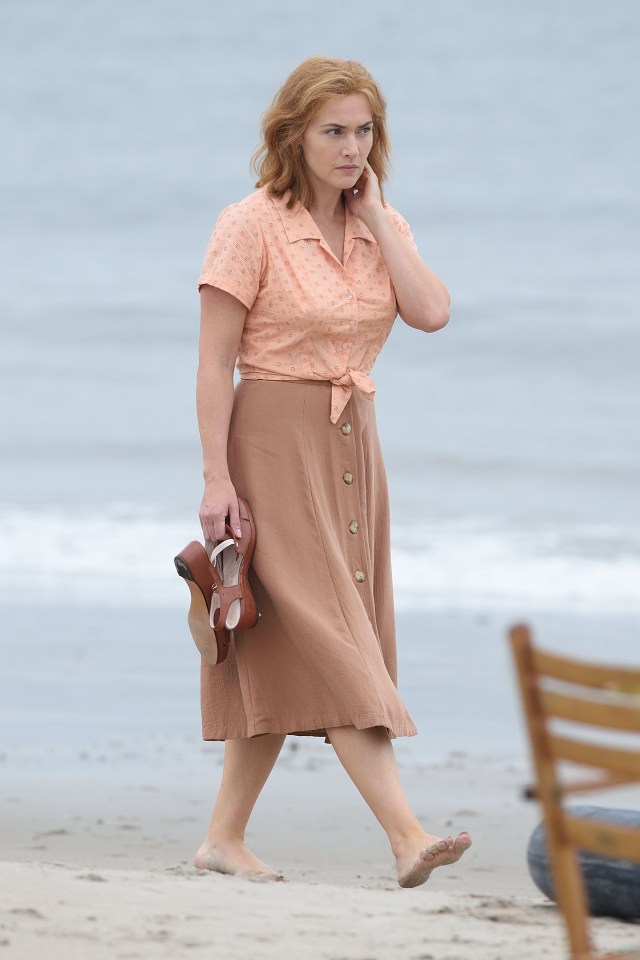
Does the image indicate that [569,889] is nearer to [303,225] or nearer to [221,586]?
[221,586]

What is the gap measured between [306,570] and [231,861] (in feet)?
2.76

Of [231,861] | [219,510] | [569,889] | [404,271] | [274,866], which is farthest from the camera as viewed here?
[274,866]

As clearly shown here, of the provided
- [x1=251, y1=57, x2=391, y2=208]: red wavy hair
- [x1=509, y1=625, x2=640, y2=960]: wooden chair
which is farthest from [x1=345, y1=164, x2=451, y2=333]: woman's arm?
[x1=509, y1=625, x2=640, y2=960]: wooden chair

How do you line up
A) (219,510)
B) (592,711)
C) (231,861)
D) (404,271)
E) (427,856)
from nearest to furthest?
(592,711) → (427,856) → (219,510) → (404,271) → (231,861)

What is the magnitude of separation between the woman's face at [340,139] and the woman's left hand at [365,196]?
0.23ft

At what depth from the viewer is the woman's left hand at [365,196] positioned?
3.95 m

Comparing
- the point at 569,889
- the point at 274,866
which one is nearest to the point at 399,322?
the point at 274,866

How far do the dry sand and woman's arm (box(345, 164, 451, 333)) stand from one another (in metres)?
1.48

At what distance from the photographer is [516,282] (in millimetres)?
28328

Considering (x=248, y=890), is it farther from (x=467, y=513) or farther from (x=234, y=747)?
(x=467, y=513)

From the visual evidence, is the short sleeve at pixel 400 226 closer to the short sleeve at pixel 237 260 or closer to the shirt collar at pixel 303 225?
the shirt collar at pixel 303 225

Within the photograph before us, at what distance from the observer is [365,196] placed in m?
3.97

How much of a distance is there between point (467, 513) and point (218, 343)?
12.1 meters

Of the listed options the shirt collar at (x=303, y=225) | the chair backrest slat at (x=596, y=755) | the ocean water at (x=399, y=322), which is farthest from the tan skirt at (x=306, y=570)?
the ocean water at (x=399, y=322)
